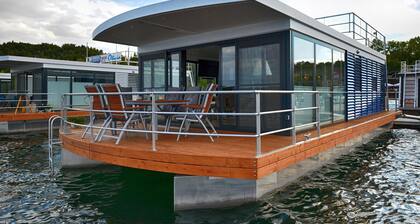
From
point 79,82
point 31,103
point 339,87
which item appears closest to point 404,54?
point 79,82

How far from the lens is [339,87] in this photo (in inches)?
390

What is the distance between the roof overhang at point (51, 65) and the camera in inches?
631

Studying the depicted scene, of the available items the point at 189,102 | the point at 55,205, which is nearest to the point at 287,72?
the point at 189,102

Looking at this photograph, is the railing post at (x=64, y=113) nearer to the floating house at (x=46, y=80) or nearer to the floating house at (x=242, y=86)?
the floating house at (x=242, y=86)

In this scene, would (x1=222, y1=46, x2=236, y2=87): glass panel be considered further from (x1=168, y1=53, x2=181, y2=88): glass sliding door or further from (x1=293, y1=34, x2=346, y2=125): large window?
(x1=168, y1=53, x2=181, y2=88): glass sliding door

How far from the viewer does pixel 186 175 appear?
16.5 feet

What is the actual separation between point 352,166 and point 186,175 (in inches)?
176

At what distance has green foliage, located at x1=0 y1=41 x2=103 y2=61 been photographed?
51.5 metres

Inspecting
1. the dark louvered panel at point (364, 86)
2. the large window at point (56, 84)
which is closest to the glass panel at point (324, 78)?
the dark louvered panel at point (364, 86)

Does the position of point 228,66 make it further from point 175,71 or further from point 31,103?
point 31,103

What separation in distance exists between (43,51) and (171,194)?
5544cm

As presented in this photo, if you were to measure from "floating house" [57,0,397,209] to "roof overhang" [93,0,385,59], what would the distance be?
20 mm

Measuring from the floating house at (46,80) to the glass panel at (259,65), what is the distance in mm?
9681

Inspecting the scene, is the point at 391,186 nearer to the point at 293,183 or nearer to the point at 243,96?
the point at 293,183
